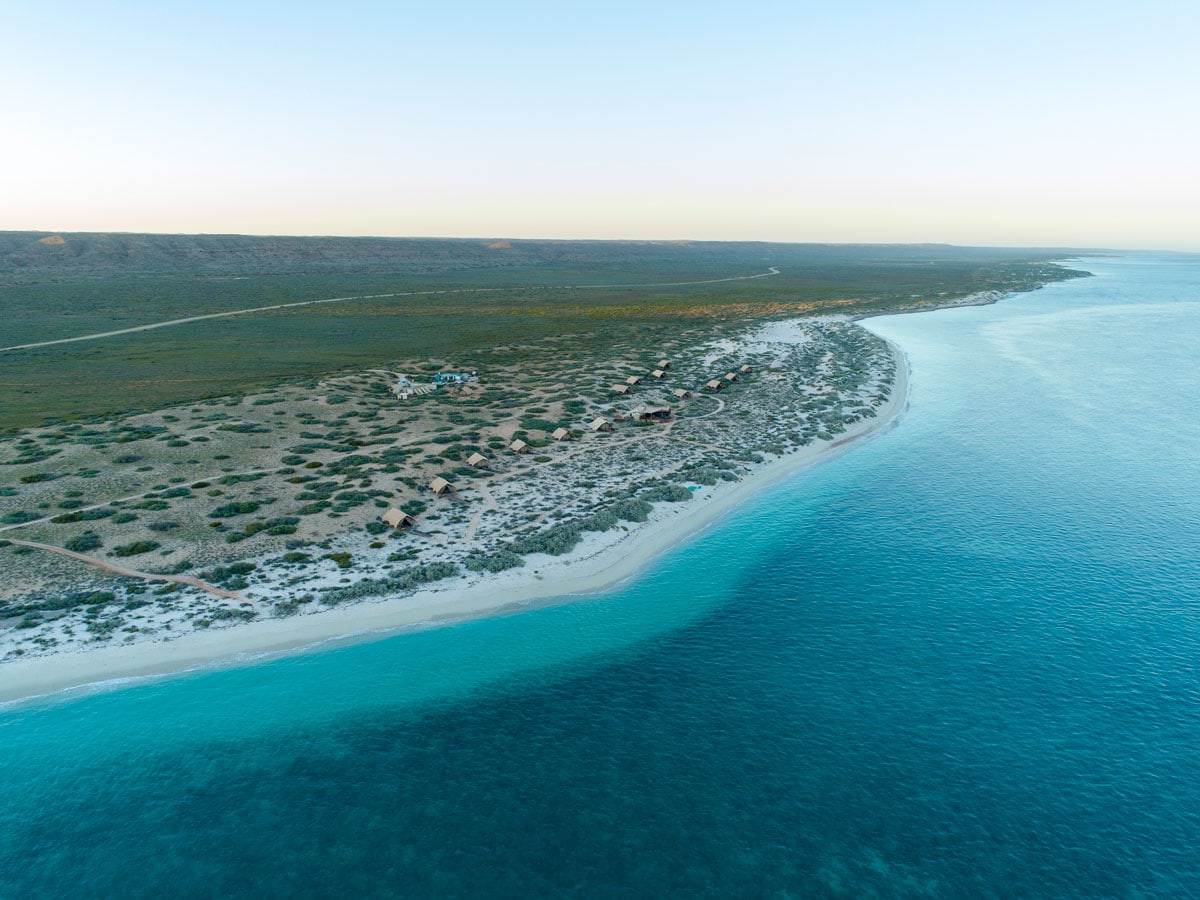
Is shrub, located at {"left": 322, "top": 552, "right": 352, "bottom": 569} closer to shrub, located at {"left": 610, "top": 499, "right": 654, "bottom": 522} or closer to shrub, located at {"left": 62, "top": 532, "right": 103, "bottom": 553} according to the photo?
shrub, located at {"left": 62, "top": 532, "right": 103, "bottom": 553}

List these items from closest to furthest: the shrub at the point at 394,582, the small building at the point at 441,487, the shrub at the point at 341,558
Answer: the shrub at the point at 394,582 → the shrub at the point at 341,558 → the small building at the point at 441,487

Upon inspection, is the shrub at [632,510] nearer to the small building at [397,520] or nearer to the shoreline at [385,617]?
the shoreline at [385,617]

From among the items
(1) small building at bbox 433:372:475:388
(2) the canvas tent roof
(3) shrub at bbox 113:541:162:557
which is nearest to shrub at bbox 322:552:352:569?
(2) the canvas tent roof

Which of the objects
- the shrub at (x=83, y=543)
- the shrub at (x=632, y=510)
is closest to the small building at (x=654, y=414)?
the shrub at (x=632, y=510)

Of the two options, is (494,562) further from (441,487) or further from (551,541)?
(441,487)

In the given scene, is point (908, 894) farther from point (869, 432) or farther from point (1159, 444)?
point (1159, 444)

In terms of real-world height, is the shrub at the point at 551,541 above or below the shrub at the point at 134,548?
below

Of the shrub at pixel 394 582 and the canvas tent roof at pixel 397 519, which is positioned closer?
the shrub at pixel 394 582

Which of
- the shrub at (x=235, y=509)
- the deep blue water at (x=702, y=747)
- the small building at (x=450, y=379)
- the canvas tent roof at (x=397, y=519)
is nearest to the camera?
the deep blue water at (x=702, y=747)
